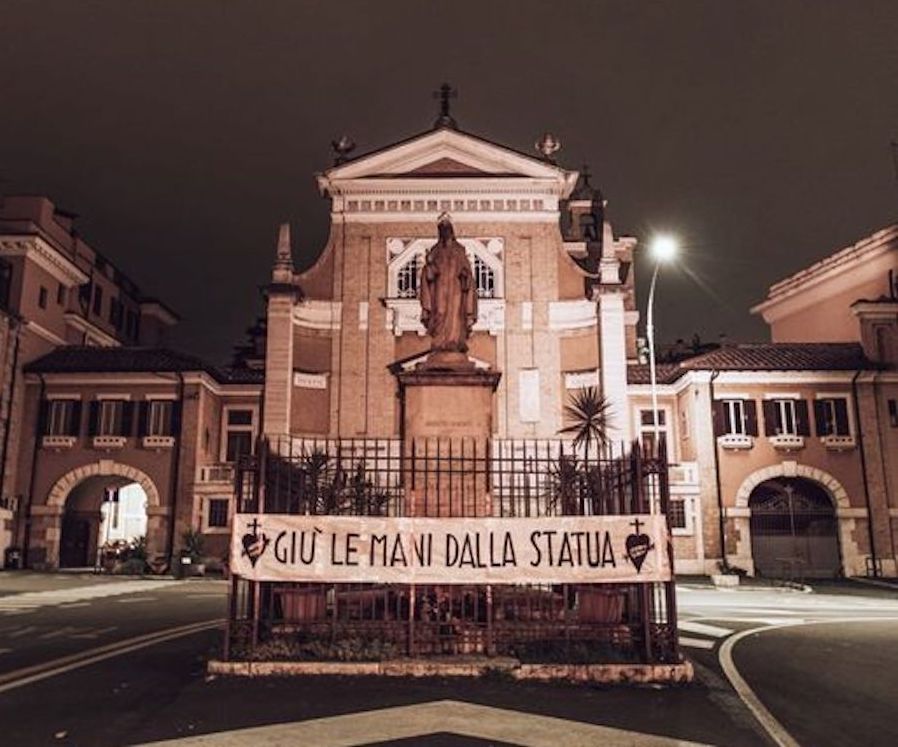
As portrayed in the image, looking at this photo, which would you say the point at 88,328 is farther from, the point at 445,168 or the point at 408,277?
the point at 445,168

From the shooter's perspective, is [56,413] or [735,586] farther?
[56,413]

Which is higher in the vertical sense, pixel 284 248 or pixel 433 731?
pixel 284 248

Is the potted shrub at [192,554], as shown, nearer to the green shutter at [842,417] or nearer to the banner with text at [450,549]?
the banner with text at [450,549]

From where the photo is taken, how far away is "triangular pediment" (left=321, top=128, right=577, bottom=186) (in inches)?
1464

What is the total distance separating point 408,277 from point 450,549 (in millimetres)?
28358

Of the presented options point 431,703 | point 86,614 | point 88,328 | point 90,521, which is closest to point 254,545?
point 431,703

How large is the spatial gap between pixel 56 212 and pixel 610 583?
140ft

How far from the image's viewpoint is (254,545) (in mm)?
9188

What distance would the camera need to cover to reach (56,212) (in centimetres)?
4319

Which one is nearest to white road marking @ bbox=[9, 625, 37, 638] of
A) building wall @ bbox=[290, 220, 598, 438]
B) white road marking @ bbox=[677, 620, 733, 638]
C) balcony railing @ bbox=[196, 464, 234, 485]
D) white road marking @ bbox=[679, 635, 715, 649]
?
white road marking @ bbox=[679, 635, 715, 649]

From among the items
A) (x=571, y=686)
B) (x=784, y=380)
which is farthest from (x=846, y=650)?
(x=784, y=380)

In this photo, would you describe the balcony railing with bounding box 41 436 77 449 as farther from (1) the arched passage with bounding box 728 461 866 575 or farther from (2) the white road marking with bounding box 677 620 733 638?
(2) the white road marking with bounding box 677 620 733 638

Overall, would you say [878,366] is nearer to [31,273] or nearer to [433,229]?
[433,229]

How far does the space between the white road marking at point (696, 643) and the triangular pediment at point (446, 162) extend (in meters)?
27.9
